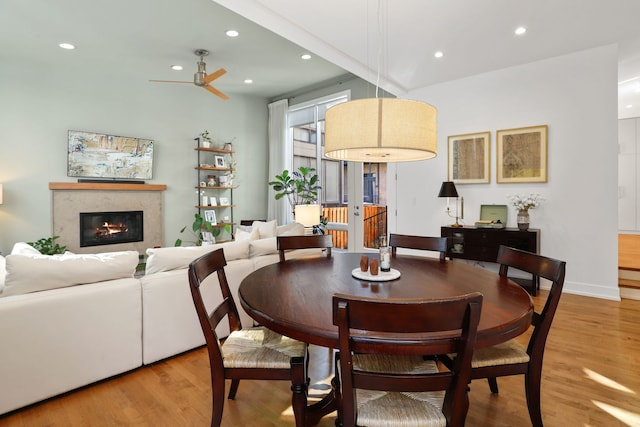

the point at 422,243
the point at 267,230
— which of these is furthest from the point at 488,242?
the point at 267,230

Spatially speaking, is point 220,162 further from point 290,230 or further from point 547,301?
point 547,301

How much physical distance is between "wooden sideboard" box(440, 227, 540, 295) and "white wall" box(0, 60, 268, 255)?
4.20 metres

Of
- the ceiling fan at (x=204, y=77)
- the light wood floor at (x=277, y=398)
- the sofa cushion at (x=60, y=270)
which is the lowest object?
the light wood floor at (x=277, y=398)

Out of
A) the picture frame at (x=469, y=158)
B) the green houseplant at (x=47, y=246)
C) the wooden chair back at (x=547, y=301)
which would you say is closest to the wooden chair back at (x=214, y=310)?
the wooden chair back at (x=547, y=301)

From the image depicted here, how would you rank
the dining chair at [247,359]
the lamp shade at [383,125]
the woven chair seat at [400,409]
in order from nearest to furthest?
1. the woven chair seat at [400,409]
2. the dining chair at [247,359]
3. the lamp shade at [383,125]

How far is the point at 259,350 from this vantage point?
159cm

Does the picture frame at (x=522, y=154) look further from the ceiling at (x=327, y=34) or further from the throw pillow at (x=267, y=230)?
the throw pillow at (x=267, y=230)

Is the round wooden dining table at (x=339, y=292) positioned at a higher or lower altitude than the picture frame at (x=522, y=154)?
lower

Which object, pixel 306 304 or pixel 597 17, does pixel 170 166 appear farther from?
pixel 597 17

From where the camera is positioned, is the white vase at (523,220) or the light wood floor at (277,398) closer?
the light wood floor at (277,398)

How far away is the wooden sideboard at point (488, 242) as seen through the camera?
4.01 metres

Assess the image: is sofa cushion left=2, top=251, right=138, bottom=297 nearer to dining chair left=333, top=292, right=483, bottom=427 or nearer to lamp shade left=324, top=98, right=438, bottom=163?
lamp shade left=324, top=98, right=438, bottom=163

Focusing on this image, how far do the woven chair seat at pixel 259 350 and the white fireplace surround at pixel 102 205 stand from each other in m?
4.71

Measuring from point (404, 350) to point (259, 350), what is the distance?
0.78 m
